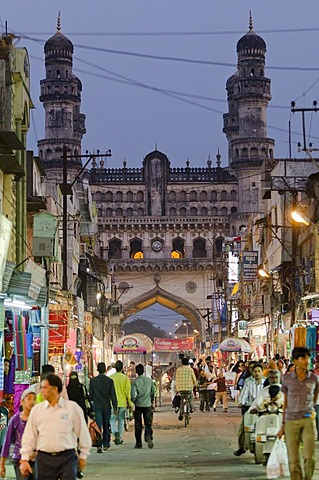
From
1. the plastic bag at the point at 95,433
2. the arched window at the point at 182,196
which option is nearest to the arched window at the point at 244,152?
the arched window at the point at 182,196

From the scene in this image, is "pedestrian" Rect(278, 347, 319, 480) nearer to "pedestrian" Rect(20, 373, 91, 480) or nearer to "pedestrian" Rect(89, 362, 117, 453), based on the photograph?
"pedestrian" Rect(20, 373, 91, 480)

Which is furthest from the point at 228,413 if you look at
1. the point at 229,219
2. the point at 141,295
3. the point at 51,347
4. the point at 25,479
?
the point at 229,219

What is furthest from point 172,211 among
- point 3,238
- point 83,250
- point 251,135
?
point 3,238

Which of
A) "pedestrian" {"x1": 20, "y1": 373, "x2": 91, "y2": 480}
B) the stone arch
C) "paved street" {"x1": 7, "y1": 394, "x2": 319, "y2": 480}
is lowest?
"paved street" {"x1": 7, "y1": 394, "x2": 319, "y2": 480}

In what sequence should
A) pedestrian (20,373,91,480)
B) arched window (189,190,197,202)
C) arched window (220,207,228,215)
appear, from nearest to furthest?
pedestrian (20,373,91,480) → arched window (220,207,228,215) → arched window (189,190,197,202)

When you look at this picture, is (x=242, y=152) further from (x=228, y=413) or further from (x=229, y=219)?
(x=228, y=413)

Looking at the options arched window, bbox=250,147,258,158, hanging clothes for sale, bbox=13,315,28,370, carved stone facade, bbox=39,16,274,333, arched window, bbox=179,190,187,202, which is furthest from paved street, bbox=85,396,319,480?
arched window, bbox=179,190,187,202

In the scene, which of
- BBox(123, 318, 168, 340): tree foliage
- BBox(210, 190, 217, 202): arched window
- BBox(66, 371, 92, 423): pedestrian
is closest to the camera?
BBox(66, 371, 92, 423): pedestrian

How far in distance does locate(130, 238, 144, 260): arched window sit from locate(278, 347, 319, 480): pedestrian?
89942 millimetres

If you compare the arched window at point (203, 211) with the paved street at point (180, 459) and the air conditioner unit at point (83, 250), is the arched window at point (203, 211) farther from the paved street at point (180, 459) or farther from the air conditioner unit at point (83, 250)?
the paved street at point (180, 459)

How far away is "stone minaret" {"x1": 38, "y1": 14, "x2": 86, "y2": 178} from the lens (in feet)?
318

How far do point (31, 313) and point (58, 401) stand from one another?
13788 millimetres

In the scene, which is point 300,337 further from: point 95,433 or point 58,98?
point 58,98

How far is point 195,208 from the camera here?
102 metres
